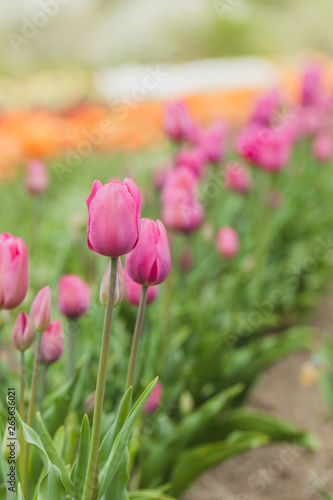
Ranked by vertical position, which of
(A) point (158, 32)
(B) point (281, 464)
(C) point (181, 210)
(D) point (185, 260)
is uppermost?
(C) point (181, 210)

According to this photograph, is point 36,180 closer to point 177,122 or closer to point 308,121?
point 177,122

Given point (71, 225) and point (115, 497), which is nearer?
point (115, 497)

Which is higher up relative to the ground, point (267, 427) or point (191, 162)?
point (191, 162)

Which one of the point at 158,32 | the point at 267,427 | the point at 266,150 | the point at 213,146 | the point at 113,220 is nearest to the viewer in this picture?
the point at 113,220

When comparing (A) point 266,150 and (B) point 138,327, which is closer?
(B) point 138,327

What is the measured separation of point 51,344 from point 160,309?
0.69 metres

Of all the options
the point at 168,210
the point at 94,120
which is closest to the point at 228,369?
the point at 168,210

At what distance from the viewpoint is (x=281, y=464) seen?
161 cm

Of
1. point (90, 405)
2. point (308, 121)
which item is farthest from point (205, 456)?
point (308, 121)

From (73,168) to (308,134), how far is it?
136cm

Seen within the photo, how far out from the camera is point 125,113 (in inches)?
172

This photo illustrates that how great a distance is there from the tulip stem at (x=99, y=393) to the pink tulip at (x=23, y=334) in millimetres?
133

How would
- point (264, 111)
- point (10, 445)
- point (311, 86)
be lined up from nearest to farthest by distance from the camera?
point (10, 445)
point (264, 111)
point (311, 86)

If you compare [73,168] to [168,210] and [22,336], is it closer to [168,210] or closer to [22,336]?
[168,210]
